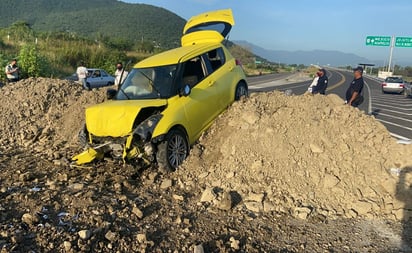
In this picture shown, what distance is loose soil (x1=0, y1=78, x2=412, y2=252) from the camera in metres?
4.36

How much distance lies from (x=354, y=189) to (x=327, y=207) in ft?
2.04

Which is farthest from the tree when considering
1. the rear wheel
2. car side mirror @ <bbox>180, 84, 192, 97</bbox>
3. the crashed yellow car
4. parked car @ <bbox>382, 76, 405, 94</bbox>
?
parked car @ <bbox>382, 76, 405, 94</bbox>

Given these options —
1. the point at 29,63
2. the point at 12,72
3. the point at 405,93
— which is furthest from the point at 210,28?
the point at 405,93

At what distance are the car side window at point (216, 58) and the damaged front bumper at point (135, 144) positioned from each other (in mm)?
2193

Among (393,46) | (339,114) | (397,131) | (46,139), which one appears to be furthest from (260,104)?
(393,46)

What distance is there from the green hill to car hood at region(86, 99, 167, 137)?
106940mm

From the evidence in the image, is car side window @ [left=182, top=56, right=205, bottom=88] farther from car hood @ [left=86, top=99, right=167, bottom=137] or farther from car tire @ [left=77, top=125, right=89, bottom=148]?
car tire @ [left=77, top=125, right=89, bottom=148]

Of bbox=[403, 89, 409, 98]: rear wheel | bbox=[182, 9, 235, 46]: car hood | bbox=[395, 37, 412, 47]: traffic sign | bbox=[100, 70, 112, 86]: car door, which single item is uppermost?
bbox=[395, 37, 412, 47]: traffic sign

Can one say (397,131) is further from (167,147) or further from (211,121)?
(167,147)

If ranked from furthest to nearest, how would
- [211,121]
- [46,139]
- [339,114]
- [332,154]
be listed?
[46,139]
[211,121]
[339,114]
[332,154]

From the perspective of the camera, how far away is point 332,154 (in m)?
6.16

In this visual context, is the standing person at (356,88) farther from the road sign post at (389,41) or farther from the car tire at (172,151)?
the road sign post at (389,41)

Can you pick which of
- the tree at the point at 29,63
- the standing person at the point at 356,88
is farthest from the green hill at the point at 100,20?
the standing person at the point at 356,88

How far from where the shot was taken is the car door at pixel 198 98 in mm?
6875
